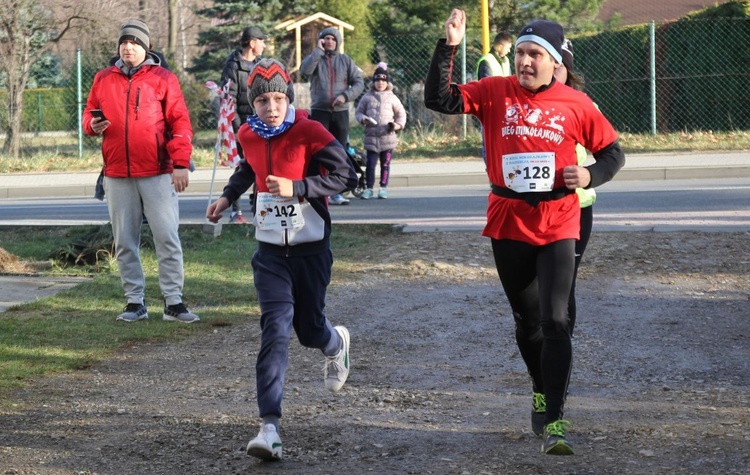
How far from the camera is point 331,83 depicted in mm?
14172

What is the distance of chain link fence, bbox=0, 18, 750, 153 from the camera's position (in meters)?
21.6

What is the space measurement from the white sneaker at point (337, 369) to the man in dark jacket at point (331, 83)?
336 inches

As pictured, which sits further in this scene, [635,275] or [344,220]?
[344,220]

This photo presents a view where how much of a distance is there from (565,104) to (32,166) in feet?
62.8

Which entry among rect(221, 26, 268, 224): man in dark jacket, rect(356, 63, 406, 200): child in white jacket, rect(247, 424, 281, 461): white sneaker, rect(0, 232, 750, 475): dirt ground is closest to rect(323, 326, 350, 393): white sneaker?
rect(0, 232, 750, 475): dirt ground

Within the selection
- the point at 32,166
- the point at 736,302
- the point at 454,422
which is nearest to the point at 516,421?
the point at 454,422

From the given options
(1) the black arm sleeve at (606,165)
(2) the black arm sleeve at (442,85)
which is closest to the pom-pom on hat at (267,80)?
(2) the black arm sleeve at (442,85)

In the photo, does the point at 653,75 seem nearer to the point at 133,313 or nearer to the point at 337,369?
the point at 133,313

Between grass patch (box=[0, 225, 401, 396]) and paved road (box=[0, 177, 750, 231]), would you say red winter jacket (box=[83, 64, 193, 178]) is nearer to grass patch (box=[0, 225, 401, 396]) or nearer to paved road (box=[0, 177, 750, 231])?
grass patch (box=[0, 225, 401, 396])

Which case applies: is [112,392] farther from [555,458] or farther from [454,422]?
[555,458]

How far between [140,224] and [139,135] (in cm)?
70

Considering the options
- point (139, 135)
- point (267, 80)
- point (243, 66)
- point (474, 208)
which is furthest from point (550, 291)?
point (474, 208)

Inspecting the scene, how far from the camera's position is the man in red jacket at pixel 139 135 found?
7559 millimetres

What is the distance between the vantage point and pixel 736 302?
819 cm
